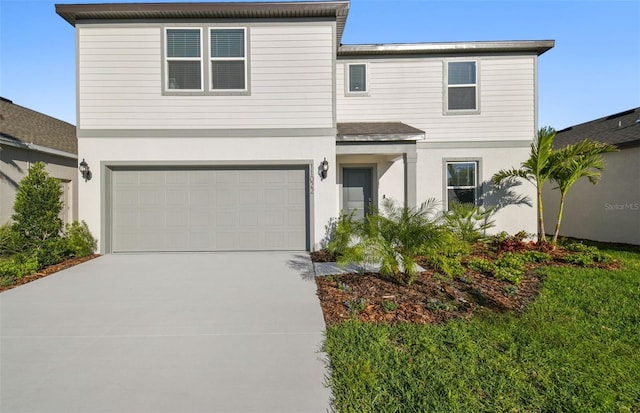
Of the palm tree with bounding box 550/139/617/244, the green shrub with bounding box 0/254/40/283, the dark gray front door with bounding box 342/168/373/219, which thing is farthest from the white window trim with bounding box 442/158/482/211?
the green shrub with bounding box 0/254/40/283

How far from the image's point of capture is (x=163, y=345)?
3.41 metres

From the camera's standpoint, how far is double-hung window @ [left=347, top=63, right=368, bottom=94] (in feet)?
32.5

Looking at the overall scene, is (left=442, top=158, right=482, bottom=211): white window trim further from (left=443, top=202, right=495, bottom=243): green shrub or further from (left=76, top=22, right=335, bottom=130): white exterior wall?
(left=76, top=22, right=335, bottom=130): white exterior wall

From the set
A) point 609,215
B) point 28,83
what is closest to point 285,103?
point 28,83

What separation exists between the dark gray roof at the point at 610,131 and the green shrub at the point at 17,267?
1478cm

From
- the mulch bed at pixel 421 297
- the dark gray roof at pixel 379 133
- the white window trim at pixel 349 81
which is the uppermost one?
the white window trim at pixel 349 81

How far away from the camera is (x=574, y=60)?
10289mm

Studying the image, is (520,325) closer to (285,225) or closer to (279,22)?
(285,225)

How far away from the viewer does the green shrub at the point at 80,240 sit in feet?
24.2

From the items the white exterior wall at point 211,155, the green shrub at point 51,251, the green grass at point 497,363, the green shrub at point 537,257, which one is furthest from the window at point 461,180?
the green shrub at point 51,251

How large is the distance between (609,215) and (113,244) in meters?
14.2

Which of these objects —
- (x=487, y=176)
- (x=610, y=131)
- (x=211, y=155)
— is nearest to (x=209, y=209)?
(x=211, y=155)

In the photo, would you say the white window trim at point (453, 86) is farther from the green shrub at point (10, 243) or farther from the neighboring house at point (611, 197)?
the green shrub at point (10, 243)

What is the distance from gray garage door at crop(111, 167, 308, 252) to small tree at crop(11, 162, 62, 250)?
132cm
